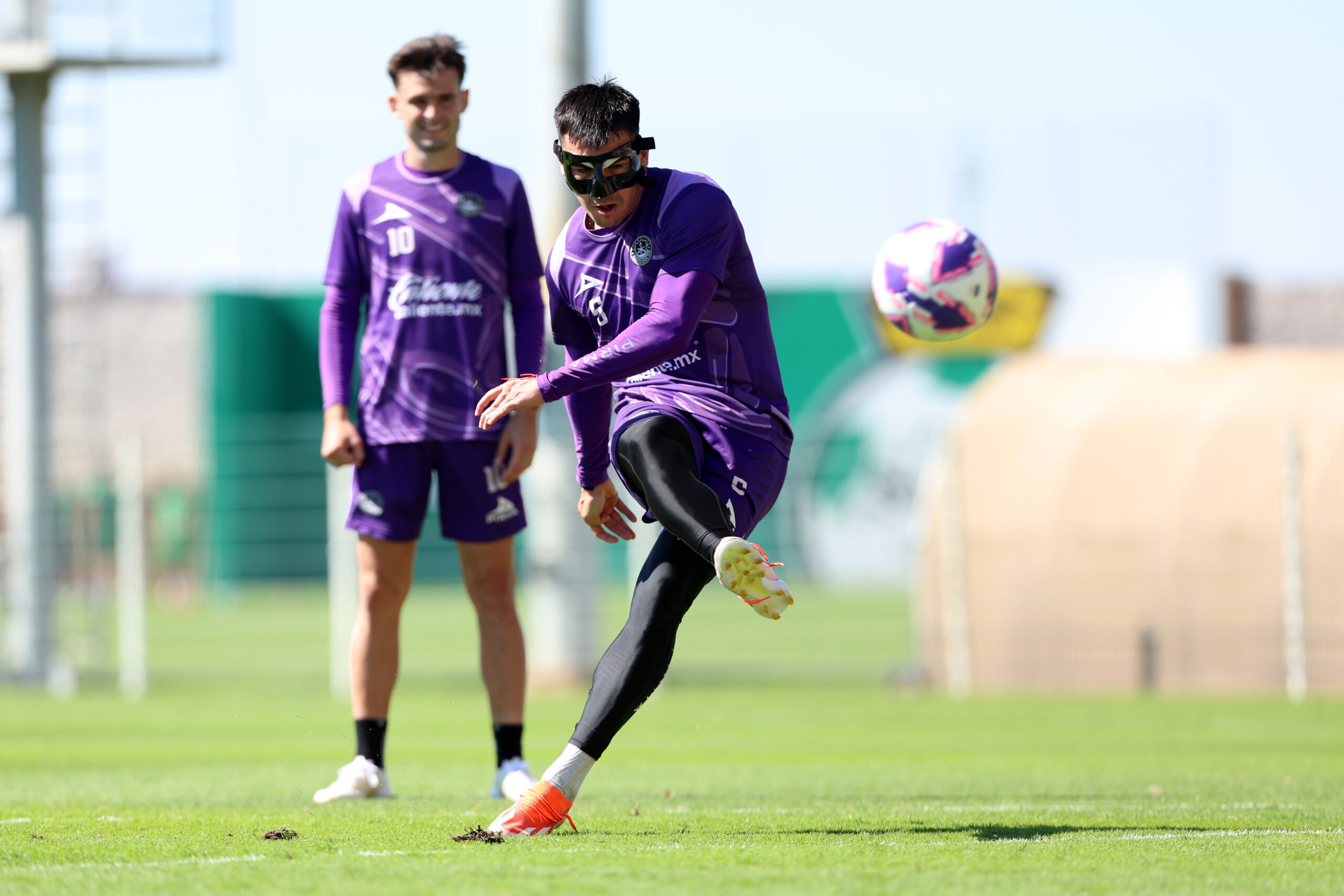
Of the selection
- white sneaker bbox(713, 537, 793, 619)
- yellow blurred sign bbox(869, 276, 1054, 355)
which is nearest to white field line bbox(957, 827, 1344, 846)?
white sneaker bbox(713, 537, 793, 619)

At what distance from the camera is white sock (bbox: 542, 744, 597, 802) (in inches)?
175

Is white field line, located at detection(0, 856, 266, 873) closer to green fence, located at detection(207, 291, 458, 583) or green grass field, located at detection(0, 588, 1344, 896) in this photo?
green grass field, located at detection(0, 588, 1344, 896)

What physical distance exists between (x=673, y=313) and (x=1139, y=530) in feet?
29.8

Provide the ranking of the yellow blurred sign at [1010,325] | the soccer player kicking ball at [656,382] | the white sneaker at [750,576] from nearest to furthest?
the white sneaker at [750,576] → the soccer player kicking ball at [656,382] → the yellow blurred sign at [1010,325]

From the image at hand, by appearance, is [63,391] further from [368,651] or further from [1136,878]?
[1136,878]

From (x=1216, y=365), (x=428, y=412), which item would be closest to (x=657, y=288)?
(x=428, y=412)

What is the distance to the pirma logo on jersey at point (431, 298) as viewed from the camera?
5941 mm

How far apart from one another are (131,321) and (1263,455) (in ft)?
99.5

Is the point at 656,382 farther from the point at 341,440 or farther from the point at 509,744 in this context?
the point at 509,744

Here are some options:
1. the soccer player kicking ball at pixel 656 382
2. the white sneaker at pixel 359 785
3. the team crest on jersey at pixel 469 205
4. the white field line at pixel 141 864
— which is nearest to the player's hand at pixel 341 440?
the team crest on jersey at pixel 469 205

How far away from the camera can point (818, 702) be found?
12172 millimetres

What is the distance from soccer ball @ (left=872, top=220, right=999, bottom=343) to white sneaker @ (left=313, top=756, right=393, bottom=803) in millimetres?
2420

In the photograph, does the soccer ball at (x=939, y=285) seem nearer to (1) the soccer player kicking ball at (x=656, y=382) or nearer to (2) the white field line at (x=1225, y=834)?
(1) the soccer player kicking ball at (x=656, y=382)

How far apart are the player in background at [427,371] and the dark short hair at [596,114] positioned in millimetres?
1320
